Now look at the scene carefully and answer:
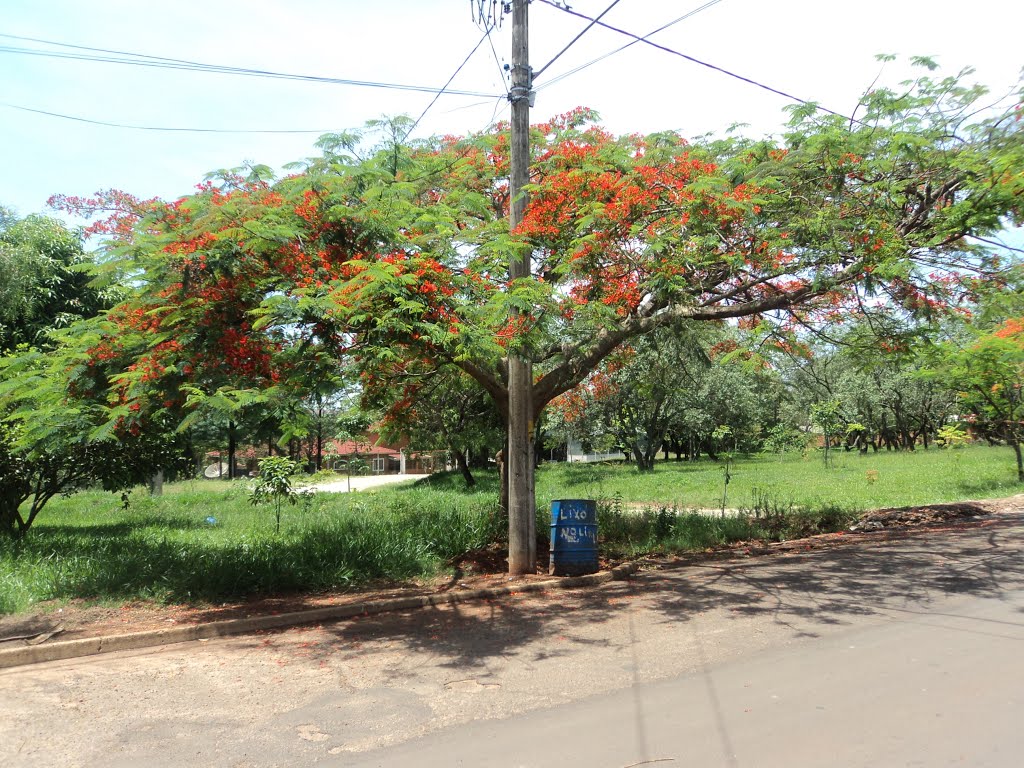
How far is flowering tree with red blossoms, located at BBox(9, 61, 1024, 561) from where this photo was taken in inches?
297

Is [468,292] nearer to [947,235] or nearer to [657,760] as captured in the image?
[657,760]

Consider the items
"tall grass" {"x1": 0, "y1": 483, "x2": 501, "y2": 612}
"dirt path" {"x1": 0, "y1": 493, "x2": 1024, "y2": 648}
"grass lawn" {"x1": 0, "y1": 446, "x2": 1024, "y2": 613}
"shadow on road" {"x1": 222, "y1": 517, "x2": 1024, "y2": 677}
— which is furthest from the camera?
"grass lawn" {"x1": 0, "y1": 446, "x2": 1024, "y2": 613}

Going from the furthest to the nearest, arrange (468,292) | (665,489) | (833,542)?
(665,489) → (833,542) → (468,292)

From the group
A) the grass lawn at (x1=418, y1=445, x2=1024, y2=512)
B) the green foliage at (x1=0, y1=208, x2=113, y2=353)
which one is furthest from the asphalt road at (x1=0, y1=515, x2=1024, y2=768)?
the green foliage at (x1=0, y1=208, x2=113, y2=353)

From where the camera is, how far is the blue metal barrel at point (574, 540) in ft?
31.4

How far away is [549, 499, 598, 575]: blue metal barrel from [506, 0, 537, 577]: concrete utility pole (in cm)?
32

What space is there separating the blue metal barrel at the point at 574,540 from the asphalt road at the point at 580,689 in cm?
135

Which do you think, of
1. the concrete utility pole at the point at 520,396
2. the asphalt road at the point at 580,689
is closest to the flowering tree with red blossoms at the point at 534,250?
the concrete utility pole at the point at 520,396

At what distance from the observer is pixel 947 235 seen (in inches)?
363

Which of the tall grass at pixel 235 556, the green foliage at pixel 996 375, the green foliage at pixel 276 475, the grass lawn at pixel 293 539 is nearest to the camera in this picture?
the tall grass at pixel 235 556

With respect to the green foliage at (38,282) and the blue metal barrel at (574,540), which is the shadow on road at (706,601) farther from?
the green foliage at (38,282)

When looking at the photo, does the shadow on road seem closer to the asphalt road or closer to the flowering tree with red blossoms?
the asphalt road

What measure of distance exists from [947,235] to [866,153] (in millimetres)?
1609

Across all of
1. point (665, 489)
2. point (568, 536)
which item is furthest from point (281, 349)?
point (665, 489)
